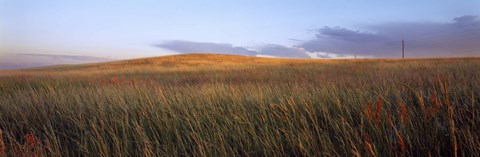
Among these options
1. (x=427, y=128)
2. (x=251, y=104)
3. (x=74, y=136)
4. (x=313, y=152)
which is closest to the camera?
(x=313, y=152)

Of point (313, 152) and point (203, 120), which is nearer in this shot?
point (313, 152)

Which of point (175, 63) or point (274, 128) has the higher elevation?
point (175, 63)

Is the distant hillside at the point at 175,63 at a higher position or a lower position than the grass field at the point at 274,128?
higher

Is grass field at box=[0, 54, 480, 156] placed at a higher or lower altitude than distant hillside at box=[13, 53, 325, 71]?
lower

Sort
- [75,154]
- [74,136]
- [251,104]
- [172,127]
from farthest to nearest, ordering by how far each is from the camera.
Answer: [251,104] → [74,136] → [172,127] → [75,154]

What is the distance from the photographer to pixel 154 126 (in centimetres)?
372

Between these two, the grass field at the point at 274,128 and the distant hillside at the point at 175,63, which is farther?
the distant hillside at the point at 175,63

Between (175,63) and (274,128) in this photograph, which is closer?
(274,128)

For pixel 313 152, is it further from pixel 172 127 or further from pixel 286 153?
pixel 172 127

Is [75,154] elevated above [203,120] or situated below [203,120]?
below

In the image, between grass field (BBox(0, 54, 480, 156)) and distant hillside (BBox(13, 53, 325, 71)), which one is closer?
grass field (BBox(0, 54, 480, 156))

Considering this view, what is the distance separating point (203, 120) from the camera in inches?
143

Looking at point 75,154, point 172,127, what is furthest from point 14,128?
point 172,127

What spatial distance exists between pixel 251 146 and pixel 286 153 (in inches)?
14.0
